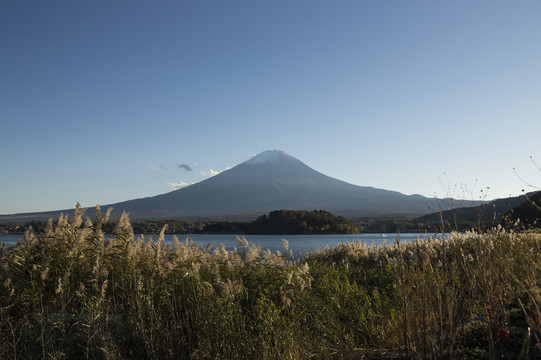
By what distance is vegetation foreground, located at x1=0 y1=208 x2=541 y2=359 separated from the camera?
10.9ft

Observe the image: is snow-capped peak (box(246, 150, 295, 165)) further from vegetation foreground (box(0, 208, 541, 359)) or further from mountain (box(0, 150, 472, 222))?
vegetation foreground (box(0, 208, 541, 359))

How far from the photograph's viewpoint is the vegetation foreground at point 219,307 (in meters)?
3.33

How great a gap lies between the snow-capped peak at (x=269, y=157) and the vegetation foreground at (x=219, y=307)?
15614 cm

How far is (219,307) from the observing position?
3.79m

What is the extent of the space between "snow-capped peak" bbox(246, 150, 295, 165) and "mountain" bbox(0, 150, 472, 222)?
38.4 feet

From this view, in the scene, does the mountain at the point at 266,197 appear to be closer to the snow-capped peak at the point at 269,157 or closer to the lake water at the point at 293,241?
the snow-capped peak at the point at 269,157

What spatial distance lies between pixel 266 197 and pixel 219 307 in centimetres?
12097

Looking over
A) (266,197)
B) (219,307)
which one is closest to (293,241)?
(219,307)

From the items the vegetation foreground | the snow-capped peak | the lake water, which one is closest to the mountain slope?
the snow-capped peak

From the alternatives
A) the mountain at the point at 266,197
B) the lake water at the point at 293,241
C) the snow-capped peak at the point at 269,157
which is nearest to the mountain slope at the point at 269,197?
the mountain at the point at 266,197

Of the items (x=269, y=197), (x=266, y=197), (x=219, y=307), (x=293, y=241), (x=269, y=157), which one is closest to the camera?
(x=219, y=307)

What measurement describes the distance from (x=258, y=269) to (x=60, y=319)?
226 centimetres

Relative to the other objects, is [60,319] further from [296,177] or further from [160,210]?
[296,177]

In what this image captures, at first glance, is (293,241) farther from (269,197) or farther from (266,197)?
(266,197)
